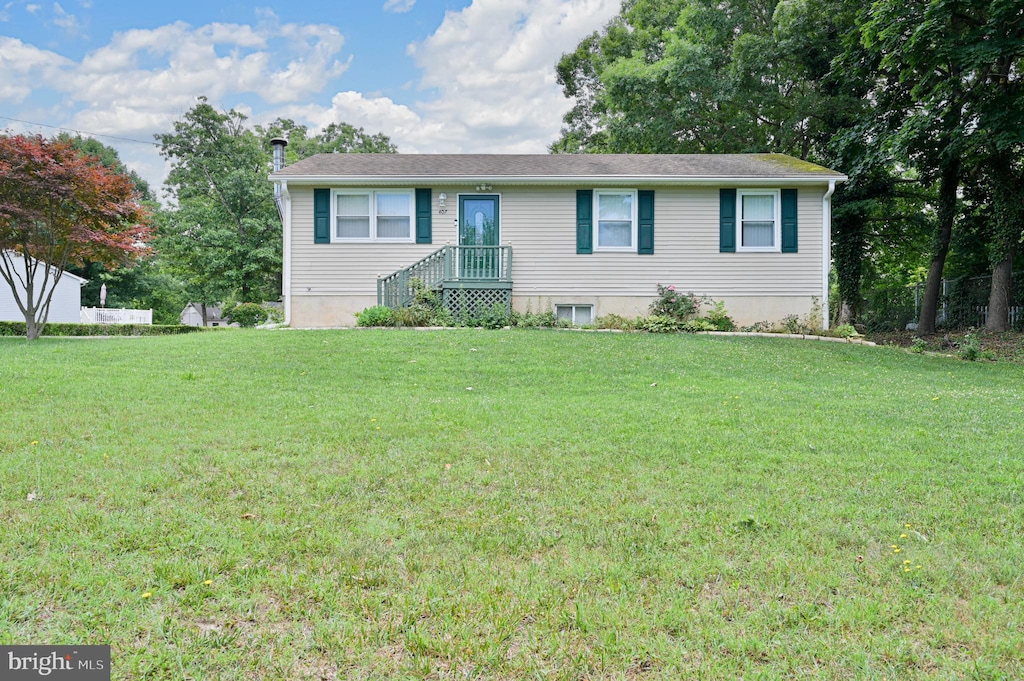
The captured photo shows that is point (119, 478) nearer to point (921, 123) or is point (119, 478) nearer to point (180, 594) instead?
point (180, 594)

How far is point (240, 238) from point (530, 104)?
1396 centimetres

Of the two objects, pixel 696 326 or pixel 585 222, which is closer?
pixel 696 326

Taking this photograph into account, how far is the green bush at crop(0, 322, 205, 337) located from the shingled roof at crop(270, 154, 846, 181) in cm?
765

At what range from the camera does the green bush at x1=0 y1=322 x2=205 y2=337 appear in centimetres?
1761

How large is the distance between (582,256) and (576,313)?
132 centimetres

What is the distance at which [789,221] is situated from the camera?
43.2 feet

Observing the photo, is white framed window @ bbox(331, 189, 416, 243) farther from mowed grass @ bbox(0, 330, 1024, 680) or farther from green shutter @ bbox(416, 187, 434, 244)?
mowed grass @ bbox(0, 330, 1024, 680)

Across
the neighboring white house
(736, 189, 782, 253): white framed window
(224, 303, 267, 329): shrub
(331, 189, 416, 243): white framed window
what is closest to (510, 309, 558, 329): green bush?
(331, 189, 416, 243): white framed window

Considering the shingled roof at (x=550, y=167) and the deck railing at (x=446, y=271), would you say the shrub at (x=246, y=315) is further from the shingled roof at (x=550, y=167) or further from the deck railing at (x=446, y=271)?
the deck railing at (x=446, y=271)

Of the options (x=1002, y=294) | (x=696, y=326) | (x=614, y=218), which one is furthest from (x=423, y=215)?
(x=1002, y=294)

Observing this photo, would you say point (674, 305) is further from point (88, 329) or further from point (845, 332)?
point (88, 329)

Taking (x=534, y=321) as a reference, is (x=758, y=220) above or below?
above

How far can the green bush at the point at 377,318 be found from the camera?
11.8 metres

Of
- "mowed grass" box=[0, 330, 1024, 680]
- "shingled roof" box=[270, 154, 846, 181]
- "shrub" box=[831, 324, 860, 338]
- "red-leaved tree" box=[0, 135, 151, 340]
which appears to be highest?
"shingled roof" box=[270, 154, 846, 181]
